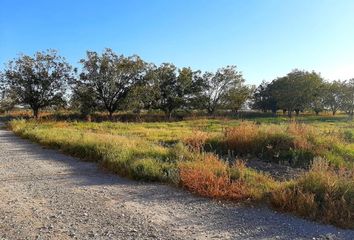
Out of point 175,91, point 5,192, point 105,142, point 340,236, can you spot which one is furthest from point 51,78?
point 340,236

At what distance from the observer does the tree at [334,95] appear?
6419 centimetres

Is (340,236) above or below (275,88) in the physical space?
below

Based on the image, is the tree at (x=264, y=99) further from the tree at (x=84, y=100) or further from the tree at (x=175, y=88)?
the tree at (x=84, y=100)

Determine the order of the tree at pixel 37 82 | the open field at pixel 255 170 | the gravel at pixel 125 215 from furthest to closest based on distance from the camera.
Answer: the tree at pixel 37 82 → the open field at pixel 255 170 → the gravel at pixel 125 215

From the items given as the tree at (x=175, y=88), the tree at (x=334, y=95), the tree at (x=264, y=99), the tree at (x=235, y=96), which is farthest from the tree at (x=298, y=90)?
the tree at (x=175, y=88)

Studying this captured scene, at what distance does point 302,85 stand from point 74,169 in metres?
53.0

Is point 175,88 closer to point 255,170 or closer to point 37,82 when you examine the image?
point 37,82

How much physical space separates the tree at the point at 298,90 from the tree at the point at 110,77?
89.2 feet

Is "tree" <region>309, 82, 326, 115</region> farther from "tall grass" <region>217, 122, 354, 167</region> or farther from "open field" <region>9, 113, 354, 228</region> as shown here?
"tall grass" <region>217, 122, 354, 167</region>

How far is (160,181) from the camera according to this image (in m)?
7.68

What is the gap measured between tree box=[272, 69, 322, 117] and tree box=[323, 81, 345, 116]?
19.2 ft

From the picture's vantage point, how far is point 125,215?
539 cm

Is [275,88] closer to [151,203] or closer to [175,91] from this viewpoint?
[175,91]

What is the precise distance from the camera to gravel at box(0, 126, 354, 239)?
4.68m
